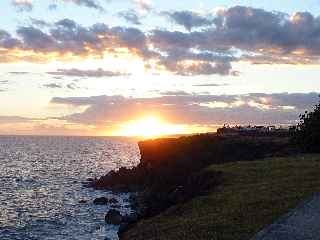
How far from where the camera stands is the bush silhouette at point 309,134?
6031cm

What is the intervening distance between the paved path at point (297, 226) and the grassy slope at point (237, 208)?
5.36 ft

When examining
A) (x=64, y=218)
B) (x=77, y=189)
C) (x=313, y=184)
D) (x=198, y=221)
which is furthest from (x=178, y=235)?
(x=77, y=189)

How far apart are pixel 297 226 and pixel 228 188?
15.7m

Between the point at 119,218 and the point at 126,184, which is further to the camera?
the point at 126,184

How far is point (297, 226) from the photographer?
20.0m

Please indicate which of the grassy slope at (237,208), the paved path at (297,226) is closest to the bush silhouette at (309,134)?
the grassy slope at (237,208)

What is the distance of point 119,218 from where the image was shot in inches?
1984

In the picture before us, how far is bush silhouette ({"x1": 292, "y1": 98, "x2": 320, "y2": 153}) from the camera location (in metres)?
60.3

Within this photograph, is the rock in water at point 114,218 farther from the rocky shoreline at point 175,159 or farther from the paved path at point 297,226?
the paved path at point 297,226

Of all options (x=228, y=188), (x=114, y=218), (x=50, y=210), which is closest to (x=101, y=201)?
(x=50, y=210)

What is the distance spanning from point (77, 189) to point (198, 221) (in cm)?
6374

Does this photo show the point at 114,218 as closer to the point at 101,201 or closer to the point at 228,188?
the point at 228,188

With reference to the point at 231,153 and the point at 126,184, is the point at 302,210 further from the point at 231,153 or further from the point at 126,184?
the point at 126,184

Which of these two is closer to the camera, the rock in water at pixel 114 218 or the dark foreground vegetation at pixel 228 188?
the dark foreground vegetation at pixel 228 188
